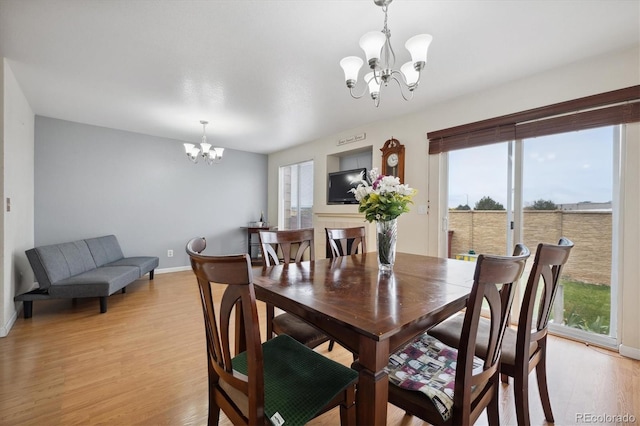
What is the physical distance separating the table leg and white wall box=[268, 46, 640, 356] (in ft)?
8.25

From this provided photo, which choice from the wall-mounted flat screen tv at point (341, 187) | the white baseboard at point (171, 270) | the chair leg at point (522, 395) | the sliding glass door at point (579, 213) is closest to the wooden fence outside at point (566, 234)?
the sliding glass door at point (579, 213)

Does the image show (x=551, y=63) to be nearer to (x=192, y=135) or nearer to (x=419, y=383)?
(x=419, y=383)

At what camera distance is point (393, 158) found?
3.55 m

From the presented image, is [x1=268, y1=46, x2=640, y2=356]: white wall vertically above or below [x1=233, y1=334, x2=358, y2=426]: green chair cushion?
above

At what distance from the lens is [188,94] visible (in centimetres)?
291

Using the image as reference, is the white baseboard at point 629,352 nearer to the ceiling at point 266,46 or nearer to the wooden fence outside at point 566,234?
the wooden fence outside at point 566,234

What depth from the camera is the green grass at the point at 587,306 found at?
2.23 metres

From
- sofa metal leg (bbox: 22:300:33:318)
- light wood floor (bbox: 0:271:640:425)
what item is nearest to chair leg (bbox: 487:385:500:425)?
light wood floor (bbox: 0:271:640:425)

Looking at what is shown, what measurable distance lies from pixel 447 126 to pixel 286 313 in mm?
2686

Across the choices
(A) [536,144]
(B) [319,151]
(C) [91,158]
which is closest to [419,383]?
(A) [536,144]

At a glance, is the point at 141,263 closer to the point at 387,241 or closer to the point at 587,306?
the point at 387,241

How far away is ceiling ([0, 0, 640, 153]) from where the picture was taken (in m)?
1.67

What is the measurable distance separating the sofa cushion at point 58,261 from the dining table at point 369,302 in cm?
273
